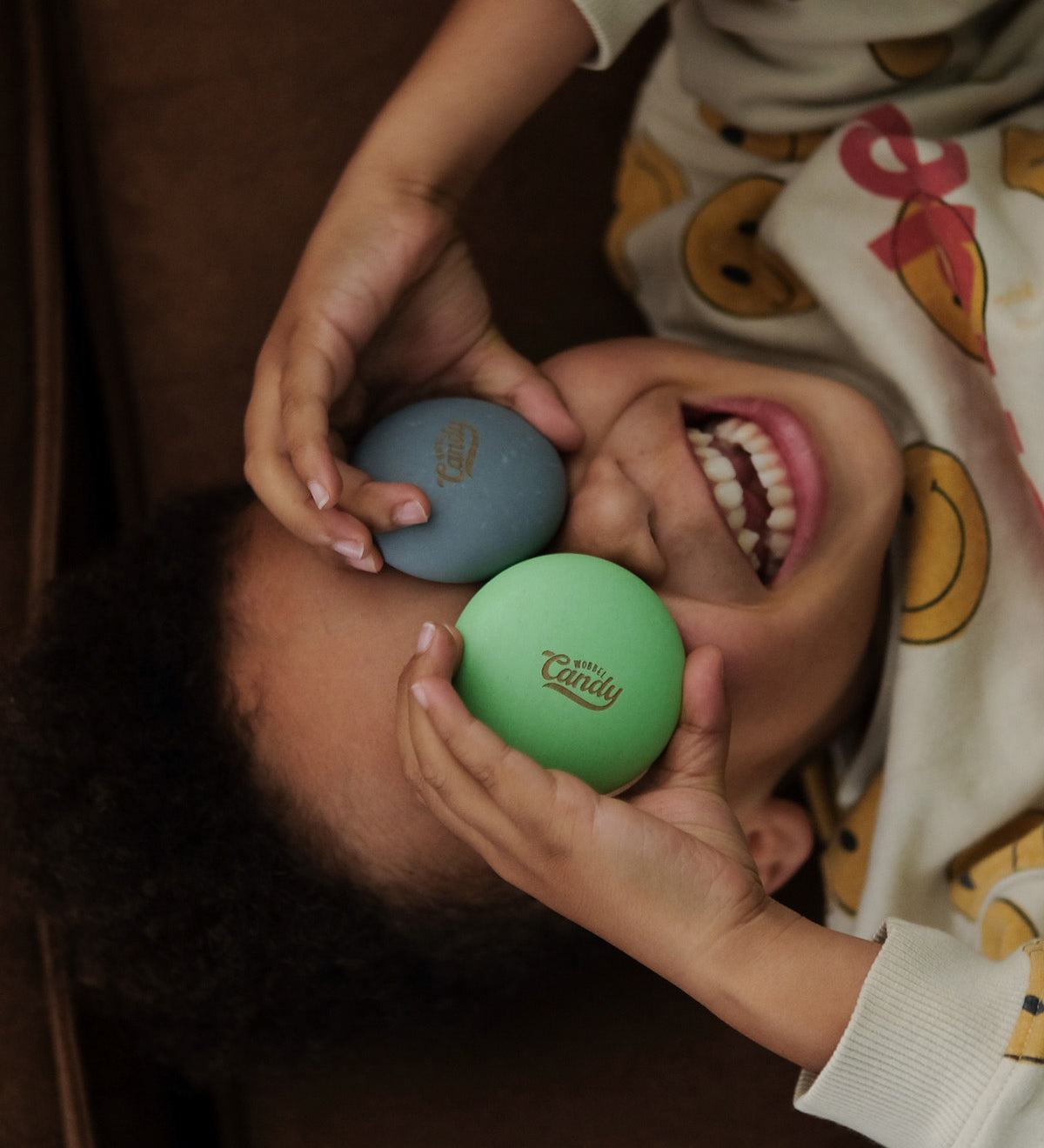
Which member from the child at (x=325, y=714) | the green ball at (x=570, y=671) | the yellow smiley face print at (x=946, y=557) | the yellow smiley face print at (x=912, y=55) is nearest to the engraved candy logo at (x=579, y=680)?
the green ball at (x=570, y=671)

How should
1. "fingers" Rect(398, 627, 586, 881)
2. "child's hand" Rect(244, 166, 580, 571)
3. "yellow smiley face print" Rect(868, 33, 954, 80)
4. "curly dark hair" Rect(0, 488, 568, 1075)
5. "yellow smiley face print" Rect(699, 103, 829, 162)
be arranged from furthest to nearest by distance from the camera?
"yellow smiley face print" Rect(699, 103, 829, 162) < "yellow smiley face print" Rect(868, 33, 954, 80) < "curly dark hair" Rect(0, 488, 568, 1075) < "child's hand" Rect(244, 166, 580, 571) < "fingers" Rect(398, 627, 586, 881)

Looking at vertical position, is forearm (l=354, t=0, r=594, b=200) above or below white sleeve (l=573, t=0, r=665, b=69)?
below

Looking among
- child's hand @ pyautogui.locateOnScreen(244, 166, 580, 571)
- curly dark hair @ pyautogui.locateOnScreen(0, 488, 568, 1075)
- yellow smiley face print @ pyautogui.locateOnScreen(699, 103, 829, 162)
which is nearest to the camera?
child's hand @ pyautogui.locateOnScreen(244, 166, 580, 571)

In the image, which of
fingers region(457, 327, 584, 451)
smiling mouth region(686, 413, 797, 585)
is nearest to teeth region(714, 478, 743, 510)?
smiling mouth region(686, 413, 797, 585)

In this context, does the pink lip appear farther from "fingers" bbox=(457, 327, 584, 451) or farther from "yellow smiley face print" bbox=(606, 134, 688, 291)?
"yellow smiley face print" bbox=(606, 134, 688, 291)

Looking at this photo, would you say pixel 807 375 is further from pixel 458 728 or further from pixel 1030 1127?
pixel 1030 1127

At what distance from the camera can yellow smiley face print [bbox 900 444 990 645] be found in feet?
3.48

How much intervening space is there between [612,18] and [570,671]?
654mm

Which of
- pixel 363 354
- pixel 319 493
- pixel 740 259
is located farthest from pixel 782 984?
pixel 740 259

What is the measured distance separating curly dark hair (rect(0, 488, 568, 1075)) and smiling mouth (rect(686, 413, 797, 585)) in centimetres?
38

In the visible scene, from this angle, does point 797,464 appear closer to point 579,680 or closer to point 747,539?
point 747,539

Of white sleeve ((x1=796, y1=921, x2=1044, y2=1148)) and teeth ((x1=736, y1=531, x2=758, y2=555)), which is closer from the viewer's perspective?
white sleeve ((x1=796, y1=921, x2=1044, y2=1148))

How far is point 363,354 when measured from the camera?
1055 millimetres

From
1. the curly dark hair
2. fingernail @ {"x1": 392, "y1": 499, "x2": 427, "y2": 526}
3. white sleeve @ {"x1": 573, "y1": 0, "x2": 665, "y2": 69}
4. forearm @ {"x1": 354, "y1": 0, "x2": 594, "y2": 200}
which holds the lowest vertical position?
the curly dark hair
